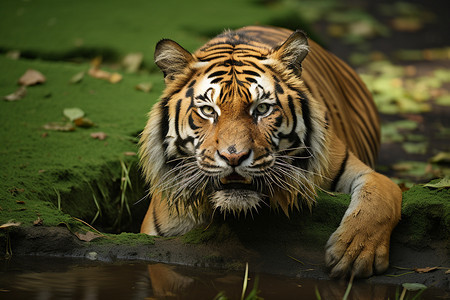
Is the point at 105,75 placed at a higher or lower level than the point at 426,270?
higher

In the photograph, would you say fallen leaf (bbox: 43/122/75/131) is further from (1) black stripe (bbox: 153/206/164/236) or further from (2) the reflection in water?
(2) the reflection in water

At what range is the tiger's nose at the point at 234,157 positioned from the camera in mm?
2455

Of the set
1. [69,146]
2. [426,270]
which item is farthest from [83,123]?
[426,270]

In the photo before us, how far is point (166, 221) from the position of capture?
324cm

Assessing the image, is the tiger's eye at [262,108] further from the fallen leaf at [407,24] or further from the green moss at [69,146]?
the fallen leaf at [407,24]

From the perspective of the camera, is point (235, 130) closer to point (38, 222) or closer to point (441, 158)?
point (38, 222)

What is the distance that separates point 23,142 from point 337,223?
6.72 ft

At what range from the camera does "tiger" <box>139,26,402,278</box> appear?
2578 millimetres

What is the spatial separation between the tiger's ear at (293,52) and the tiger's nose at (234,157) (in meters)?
0.65

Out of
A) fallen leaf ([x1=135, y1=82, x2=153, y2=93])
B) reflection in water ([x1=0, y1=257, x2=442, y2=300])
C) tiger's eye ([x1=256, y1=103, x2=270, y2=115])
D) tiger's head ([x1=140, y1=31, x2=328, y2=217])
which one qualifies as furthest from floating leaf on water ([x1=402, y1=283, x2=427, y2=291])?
fallen leaf ([x1=135, y1=82, x2=153, y2=93])

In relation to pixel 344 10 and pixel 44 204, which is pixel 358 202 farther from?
pixel 344 10

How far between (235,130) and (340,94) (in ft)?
6.90

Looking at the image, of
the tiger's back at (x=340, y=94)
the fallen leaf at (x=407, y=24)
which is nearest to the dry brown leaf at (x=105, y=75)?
the tiger's back at (x=340, y=94)

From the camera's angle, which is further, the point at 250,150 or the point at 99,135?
the point at 99,135
